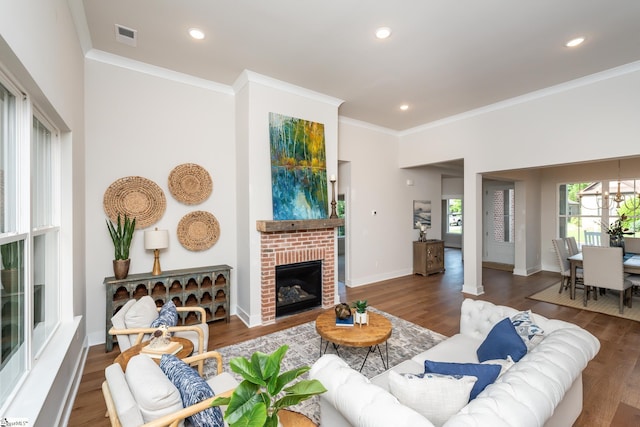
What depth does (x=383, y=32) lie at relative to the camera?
9.36 ft

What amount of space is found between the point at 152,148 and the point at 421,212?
5.70 meters

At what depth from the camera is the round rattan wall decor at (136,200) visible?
329cm

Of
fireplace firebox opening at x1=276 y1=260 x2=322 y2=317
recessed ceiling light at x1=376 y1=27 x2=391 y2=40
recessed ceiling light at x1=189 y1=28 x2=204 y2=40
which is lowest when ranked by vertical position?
fireplace firebox opening at x1=276 y1=260 x2=322 y2=317

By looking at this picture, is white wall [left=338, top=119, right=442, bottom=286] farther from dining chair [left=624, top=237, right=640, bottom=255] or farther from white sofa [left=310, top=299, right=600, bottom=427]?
dining chair [left=624, top=237, right=640, bottom=255]

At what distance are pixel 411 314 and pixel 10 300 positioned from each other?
4104 millimetres

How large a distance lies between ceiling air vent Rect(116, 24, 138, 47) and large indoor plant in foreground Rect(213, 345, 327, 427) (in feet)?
11.1

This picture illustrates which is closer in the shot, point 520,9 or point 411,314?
point 520,9

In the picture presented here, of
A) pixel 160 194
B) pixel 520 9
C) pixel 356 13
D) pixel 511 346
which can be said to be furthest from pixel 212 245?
pixel 520 9

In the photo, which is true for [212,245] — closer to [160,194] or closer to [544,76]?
[160,194]

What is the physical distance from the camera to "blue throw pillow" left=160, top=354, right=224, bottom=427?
53.9 inches

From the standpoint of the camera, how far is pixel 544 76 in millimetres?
3779

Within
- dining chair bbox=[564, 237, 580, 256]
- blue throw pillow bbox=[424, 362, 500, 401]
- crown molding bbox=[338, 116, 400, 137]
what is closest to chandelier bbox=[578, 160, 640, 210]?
dining chair bbox=[564, 237, 580, 256]

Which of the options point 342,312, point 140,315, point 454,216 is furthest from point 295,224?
point 454,216

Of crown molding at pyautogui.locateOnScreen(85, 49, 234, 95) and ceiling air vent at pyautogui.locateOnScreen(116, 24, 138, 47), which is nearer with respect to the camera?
ceiling air vent at pyautogui.locateOnScreen(116, 24, 138, 47)
